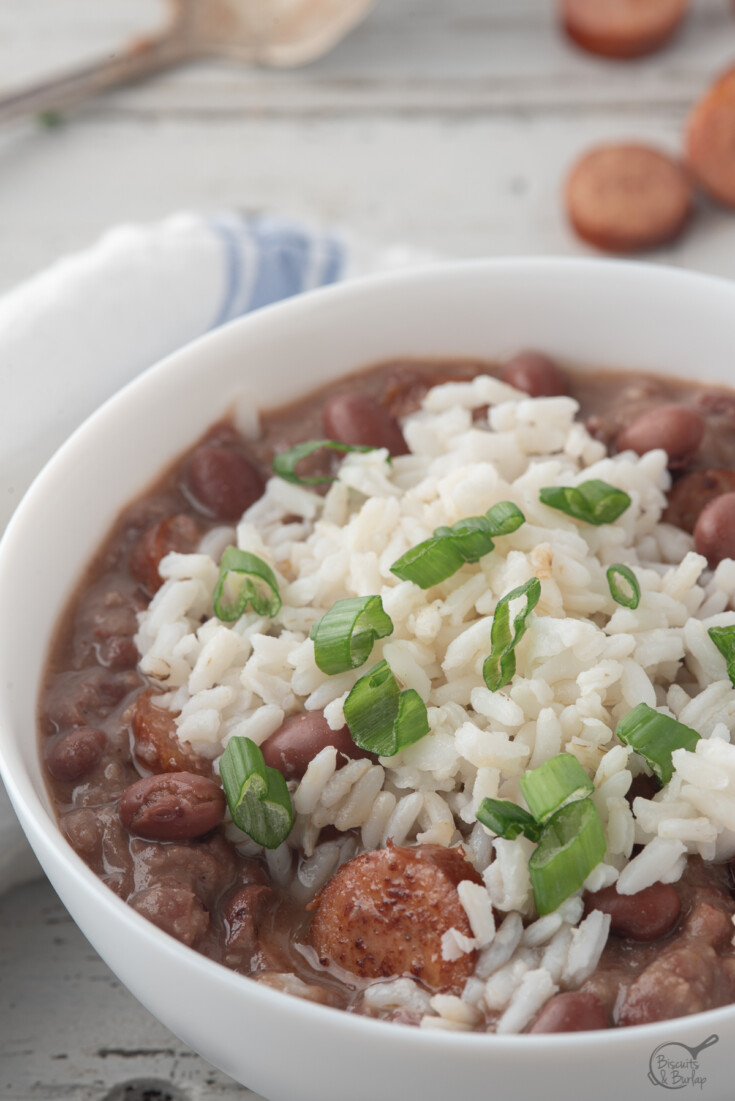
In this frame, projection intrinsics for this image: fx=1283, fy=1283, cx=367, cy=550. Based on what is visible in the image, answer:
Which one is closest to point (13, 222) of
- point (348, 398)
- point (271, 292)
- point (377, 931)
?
point (271, 292)

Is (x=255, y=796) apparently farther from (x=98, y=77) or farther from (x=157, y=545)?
(x=98, y=77)

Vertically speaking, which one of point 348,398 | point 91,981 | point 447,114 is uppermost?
point 348,398

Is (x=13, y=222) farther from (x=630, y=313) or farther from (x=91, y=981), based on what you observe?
(x=91, y=981)

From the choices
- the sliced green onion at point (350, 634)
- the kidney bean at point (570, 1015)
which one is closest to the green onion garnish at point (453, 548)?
the sliced green onion at point (350, 634)

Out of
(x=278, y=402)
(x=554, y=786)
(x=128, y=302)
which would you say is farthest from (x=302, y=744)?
(x=128, y=302)

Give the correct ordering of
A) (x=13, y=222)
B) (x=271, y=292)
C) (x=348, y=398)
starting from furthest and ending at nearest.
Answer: (x=13, y=222)
(x=271, y=292)
(x=348, y=398)

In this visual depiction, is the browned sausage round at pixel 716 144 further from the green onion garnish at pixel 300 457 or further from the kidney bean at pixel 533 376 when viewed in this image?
the green onion garnish at pixel 300 457
